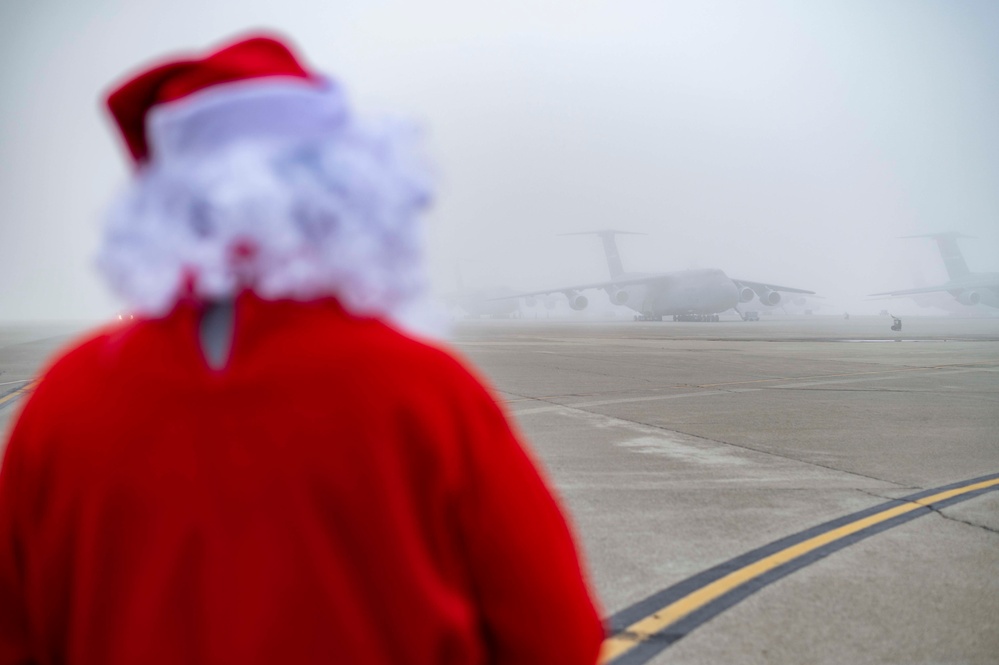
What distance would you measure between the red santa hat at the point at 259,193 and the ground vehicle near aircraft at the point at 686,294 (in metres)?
49.1

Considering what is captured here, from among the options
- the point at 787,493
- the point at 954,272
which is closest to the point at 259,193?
the point at 787,493

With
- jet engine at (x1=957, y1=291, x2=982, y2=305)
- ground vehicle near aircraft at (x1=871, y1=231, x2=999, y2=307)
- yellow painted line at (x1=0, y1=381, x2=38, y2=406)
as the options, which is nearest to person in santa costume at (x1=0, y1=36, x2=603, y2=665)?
yellow painted line at (x1=0, y1=381, x2=38, y2=406)

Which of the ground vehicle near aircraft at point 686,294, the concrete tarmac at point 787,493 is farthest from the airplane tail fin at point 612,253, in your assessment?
the concrete tarmac at point 787,493

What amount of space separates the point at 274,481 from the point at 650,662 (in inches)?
119

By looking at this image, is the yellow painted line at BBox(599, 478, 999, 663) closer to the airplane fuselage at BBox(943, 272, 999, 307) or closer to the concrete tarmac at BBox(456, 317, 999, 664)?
the concrete tarmac at BBox(456, 317, 999, 664)

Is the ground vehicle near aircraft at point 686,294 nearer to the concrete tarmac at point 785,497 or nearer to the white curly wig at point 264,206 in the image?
the concrete tarmac at point 785,497

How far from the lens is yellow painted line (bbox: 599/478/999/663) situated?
3.94 metres

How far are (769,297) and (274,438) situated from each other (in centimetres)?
5289

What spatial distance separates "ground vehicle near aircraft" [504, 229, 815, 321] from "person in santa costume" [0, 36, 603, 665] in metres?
49.1

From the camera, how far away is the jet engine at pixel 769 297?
50519 millimetres

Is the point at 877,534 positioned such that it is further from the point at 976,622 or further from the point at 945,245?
the point at 945,245

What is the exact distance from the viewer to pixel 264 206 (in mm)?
1222

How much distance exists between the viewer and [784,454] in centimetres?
845

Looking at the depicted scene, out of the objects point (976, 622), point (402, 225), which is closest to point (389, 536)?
point (402, 225)
